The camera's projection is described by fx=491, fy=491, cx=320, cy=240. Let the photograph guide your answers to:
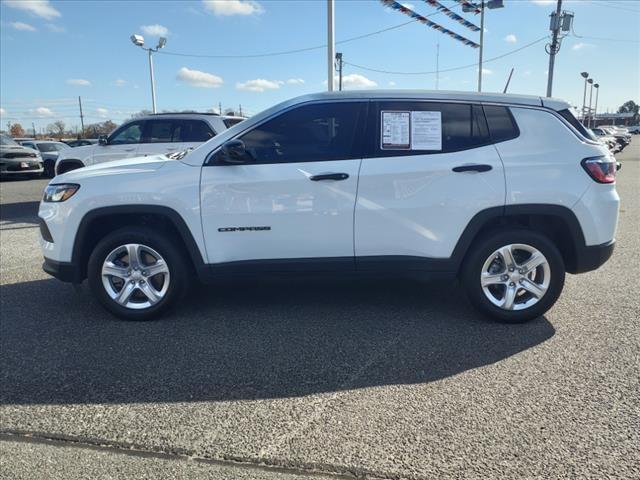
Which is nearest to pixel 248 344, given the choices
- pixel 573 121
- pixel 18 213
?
pixel 573 121

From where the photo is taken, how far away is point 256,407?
294 cm

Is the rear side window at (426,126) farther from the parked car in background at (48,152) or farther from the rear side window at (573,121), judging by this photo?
the parked car in background at (48,152)

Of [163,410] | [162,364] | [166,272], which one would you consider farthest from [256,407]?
[166,272]

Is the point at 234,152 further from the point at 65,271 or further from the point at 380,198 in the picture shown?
the point at 65,271

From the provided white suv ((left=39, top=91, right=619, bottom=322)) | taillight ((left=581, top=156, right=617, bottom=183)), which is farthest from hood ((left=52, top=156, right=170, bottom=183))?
taillight ((left=581, top=156, right=617, bottom=183))

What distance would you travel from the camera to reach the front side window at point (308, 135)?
4.00m

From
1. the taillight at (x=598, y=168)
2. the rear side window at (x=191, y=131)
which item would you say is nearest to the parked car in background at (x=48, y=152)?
the rear side window at (x=191, y=131)

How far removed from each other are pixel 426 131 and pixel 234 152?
5.11ft

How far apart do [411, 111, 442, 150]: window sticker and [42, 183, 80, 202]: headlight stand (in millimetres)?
2834

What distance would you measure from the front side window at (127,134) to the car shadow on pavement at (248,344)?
18.6ft

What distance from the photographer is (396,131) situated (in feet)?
13.1

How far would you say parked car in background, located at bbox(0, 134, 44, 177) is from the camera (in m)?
18.0

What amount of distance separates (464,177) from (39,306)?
13.4 feet

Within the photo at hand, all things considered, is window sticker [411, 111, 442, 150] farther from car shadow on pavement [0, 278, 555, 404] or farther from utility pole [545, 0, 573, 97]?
utility pole [545, 0, 573, 97]
